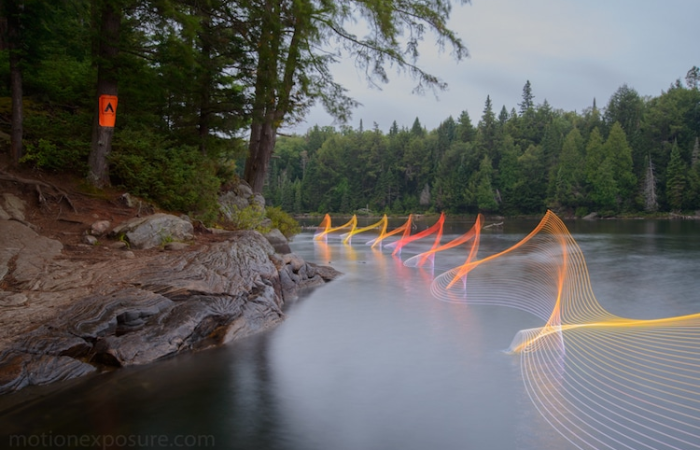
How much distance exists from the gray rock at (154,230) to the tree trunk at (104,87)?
1872mm

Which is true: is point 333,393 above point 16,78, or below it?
below

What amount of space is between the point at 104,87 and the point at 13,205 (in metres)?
3.41

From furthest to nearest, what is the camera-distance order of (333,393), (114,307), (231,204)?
1. (231,204)
2. (114,307)
3. (333,393)

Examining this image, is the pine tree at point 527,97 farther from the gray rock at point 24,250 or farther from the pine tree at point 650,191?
the gray rock at point 24,250

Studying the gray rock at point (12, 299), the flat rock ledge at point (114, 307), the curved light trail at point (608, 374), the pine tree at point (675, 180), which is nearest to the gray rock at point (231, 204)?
the flat rock ledge at point (114, 307)

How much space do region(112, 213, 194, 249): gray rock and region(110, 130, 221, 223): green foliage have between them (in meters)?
1.39

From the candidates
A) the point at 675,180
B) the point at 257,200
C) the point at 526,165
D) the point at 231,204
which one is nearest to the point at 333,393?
the point at 231,204

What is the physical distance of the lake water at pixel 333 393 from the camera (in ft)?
19.2

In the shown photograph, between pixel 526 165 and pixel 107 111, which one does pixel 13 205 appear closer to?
pixel 107 111

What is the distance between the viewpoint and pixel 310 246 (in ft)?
98.9

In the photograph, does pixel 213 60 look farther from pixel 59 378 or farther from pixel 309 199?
pixel 309 199

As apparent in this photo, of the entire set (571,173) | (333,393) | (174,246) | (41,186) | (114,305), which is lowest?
(333,393)

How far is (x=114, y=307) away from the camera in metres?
7.85

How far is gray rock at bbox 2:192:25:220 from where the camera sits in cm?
991
